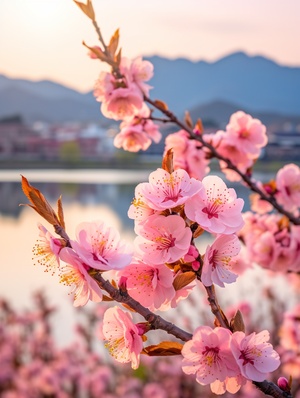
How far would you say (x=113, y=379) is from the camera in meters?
3.03

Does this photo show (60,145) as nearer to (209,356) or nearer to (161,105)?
(161,105)

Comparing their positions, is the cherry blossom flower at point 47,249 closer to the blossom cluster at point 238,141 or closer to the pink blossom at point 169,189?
the pink blossom at point 169,189

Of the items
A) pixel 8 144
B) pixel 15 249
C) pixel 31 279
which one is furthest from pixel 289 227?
pixel 8 144

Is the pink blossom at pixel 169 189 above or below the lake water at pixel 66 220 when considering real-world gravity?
above

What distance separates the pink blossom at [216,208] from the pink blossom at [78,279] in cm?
10

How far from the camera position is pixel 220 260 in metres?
0.60

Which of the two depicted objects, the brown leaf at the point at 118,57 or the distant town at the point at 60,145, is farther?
the distant town at the point at 60,145

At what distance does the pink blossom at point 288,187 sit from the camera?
152cm

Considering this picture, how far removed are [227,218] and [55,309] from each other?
2692 mm

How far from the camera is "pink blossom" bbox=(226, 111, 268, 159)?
1.55 meters

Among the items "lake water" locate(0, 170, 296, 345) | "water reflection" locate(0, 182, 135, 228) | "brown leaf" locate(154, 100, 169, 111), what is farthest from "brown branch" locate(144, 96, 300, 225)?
"water reflection" locate(0, 182, 135, 228)

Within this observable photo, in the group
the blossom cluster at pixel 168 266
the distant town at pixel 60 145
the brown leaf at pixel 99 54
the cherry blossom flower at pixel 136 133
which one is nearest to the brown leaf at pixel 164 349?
the blossom cluster at pixel 168 266

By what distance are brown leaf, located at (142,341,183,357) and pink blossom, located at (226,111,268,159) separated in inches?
38.6

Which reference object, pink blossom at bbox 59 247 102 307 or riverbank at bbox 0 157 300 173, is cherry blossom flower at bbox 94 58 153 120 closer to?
pink blossom at bbox 59 247 102 307
